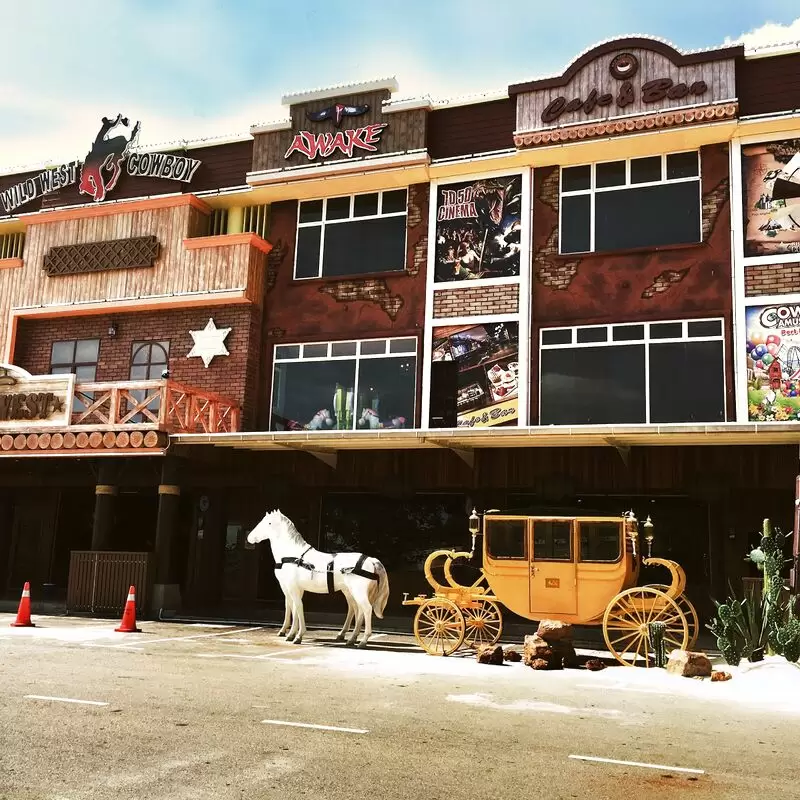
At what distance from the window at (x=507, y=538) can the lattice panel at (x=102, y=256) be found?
1244cm

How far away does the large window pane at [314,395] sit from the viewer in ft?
66.1

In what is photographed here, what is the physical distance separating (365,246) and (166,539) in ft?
26.3

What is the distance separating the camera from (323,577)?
1477cm

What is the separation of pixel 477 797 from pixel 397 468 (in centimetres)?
1272

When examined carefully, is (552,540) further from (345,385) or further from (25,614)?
(25,614)

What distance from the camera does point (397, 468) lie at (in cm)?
1811

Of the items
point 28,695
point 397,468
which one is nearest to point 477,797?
point 28,695

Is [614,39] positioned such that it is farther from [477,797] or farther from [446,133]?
[477,797]

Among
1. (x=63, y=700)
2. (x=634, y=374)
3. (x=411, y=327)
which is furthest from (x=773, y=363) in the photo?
(x=63, y=700)

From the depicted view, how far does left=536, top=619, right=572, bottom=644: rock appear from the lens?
39.8 feet

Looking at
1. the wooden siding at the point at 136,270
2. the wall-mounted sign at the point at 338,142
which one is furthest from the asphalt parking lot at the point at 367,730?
the wall-mounted sign at the point at 338,142

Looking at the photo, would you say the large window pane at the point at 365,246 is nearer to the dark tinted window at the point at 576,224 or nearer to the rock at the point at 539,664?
the dark tinted window at the point at 576,224

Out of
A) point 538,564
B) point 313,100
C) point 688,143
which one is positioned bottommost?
Result: point 538,564

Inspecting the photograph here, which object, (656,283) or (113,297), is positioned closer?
(656,283)
